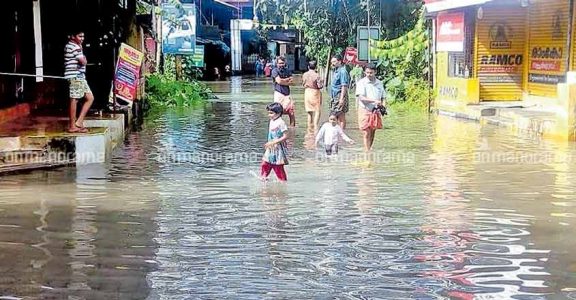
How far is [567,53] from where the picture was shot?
19.0 meters

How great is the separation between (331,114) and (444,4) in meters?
9.09

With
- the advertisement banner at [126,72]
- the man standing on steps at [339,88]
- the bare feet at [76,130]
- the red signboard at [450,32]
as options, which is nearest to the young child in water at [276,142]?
the bare feet at [76,130]

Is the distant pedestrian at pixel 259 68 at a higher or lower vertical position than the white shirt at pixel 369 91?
higher

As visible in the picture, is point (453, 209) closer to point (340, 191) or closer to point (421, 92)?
point (340, 191)

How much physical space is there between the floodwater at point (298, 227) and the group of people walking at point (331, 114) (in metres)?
0.32

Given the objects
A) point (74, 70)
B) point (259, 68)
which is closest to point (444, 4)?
point (74, 70)

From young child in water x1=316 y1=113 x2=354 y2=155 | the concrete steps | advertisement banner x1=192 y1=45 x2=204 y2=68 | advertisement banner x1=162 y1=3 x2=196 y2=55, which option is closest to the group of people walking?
young child in water x1=316 y1=113 x2=354 y2=155

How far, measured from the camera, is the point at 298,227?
8062 millimetres

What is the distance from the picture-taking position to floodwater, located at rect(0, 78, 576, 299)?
19.8 ft

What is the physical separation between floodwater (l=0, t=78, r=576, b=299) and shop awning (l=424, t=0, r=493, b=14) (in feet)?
25.2

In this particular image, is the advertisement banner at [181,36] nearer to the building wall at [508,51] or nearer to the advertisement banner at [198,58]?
the building wall at [508,51]

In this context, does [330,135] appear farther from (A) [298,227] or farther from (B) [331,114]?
(A) [298,227]

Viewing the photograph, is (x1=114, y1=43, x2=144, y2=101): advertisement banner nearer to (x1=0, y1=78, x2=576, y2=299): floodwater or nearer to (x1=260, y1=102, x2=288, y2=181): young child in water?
(x1=0, y1=78, x2=576, y2=299): floodwater

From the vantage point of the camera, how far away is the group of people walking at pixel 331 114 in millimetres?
10602
